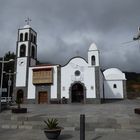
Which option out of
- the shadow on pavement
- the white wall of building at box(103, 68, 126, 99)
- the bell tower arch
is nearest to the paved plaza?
the shadow on pavement

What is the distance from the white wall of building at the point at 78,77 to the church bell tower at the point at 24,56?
626 cm

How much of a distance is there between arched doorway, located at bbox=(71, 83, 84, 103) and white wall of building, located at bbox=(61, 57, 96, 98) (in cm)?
96

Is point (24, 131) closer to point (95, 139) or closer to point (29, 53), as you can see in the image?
point (95, 139)

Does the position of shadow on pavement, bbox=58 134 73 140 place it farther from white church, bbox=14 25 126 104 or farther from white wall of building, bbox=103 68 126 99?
white wall of building, bbox=103 68 126 99

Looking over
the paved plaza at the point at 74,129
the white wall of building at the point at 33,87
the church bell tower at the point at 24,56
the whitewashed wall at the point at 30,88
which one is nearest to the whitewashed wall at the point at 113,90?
the white wall of building at the point at 33,87

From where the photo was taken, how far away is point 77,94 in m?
36.1

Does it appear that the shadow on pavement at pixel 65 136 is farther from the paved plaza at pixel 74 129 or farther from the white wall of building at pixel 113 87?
the white wall of building at pixel 113 87

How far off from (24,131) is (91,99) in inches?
884

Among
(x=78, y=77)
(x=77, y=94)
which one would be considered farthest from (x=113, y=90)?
(x=78, y=77)

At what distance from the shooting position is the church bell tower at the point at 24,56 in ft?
123

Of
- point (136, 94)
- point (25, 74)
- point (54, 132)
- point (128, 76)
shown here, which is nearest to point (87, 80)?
point (25, 74)

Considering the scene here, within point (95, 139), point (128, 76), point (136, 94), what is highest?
point (128, 76)

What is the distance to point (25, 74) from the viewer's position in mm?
37500

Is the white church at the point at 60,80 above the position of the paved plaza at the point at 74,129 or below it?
above
